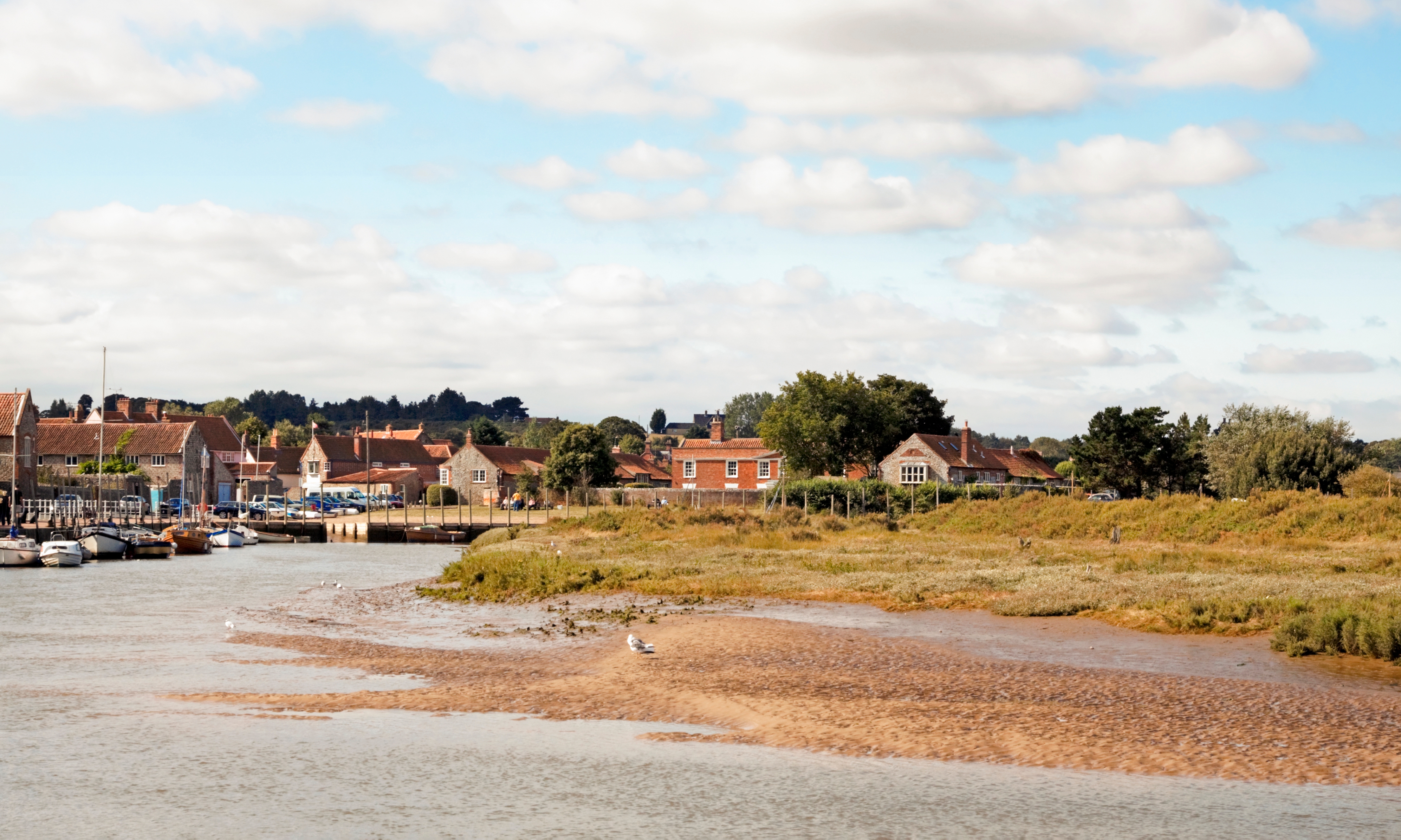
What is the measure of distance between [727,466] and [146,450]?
5348 centimetres

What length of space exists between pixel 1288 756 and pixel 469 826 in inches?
432

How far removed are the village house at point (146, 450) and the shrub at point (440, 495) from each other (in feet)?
68.5

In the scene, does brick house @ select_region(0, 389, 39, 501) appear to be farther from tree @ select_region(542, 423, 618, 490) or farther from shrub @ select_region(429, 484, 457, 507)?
tree @ select_region(542, 423, 618, 490)

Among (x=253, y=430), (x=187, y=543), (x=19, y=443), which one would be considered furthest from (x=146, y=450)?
(x=253, y=430)

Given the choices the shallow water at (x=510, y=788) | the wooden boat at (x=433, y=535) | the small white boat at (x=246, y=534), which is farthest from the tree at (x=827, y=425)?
the shallow water at (x=510, y=788)

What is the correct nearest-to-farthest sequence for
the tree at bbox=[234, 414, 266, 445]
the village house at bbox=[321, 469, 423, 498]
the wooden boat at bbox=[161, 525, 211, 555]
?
the wooden boat at bbox=[161, 525, 211, 555] → the village house at bbox=[321, 469, 423, 498] → the tree at bbox=[234, 414, 266, 445]

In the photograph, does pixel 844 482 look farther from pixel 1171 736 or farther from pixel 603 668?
pixel 1171 736

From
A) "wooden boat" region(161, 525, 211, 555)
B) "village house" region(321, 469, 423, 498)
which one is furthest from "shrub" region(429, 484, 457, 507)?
"wooden boat" region(161, 525, 211, 555)

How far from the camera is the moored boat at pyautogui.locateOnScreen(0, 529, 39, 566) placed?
2462 inches

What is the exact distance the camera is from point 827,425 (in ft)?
329

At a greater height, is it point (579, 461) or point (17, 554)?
point (579, 461)

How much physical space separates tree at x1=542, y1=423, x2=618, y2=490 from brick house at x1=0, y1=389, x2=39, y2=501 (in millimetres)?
42087

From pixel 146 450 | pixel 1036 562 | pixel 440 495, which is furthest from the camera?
pixel 440 495

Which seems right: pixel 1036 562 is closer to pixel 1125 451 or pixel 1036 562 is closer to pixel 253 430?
pixel 1125 451
